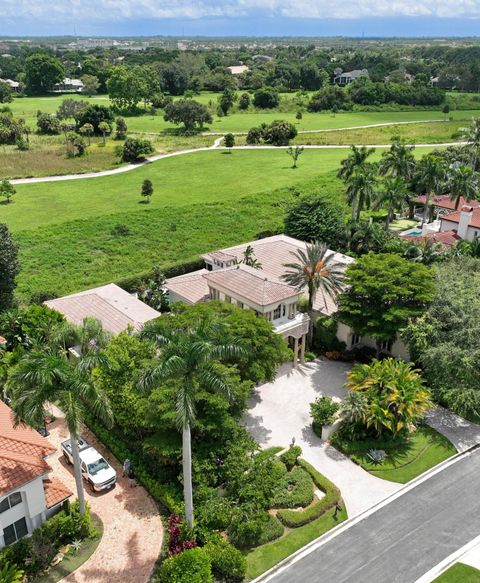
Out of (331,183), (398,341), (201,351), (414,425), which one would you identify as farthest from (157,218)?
(201,351)

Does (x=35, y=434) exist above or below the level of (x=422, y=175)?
below

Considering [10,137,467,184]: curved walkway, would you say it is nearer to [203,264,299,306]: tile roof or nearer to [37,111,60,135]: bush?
[37,111,60,135]: bush

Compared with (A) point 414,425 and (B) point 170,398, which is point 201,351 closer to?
(B) point 170,398

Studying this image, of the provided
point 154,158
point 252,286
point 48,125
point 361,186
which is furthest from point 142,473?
point 48,125

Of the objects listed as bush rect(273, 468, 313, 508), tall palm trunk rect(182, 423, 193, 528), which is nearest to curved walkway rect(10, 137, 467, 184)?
bush rect(273, 468, 313, 508)

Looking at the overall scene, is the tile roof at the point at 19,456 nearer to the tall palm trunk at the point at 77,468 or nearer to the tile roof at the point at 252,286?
the tall palm trunk at the point at 77,468

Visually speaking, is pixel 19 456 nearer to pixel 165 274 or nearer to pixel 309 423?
pixel 309 423
